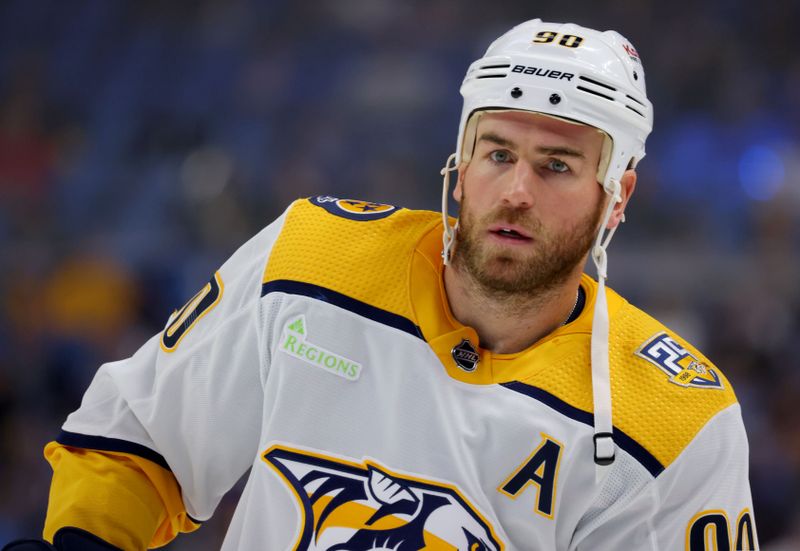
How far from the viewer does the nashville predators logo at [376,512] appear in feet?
6.08

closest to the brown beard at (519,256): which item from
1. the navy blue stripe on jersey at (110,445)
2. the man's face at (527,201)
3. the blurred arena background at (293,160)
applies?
the man's face at (527,201)

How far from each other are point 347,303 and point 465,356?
0.24 m

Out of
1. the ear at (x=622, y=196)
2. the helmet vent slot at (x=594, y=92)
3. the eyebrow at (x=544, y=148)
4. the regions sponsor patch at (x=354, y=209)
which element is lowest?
the regions sponsor patch at (x=354, y=209)

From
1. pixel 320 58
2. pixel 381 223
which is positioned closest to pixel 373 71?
pixel 320 58

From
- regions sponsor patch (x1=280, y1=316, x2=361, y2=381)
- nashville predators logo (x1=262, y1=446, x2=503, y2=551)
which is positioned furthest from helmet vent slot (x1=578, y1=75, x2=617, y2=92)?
nashville predators logo (x1=262, y1=446, x2=503, y2=551)

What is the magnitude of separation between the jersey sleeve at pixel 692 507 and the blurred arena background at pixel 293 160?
8.20ft

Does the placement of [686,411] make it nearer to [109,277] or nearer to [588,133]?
[588,133]

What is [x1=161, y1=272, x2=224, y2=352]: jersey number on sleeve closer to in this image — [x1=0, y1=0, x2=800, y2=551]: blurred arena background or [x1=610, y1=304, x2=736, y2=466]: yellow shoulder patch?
[x1=610, y1=304, x2=736, y2=466]: yellow shoulder patch

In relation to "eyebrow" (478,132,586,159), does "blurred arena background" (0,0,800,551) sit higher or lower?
lower

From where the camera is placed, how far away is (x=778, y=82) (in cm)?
600

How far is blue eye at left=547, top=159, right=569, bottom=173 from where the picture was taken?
6.21ft

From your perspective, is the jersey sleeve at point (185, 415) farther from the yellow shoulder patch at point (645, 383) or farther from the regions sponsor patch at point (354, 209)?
the yellow shoulder patch at point (645, 383)

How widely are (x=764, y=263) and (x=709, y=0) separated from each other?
6.72 ft

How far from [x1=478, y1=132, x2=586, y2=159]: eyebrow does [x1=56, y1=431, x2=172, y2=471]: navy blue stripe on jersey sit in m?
0.88
